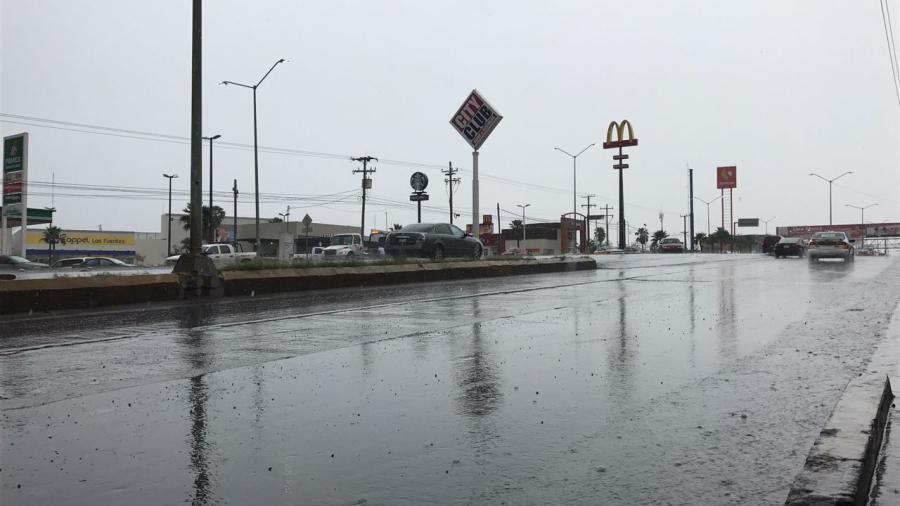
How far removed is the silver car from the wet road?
26.5 metres

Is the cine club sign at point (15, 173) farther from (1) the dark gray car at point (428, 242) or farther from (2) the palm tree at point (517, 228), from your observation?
(2) the palm tree at point (517, 228)

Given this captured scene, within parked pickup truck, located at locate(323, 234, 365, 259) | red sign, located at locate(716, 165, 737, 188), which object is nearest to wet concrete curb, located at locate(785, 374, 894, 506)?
parked pickup truck, located at locate(323, 234, 365, 259)

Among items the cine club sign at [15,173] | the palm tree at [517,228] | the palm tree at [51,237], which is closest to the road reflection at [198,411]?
the cine club sign at [15,173]

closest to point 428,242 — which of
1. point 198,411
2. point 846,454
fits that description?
point 198,411

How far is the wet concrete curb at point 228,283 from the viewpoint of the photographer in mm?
12203

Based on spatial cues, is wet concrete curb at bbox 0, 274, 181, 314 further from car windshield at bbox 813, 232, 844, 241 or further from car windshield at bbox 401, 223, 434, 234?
car windshield at bbox 813, 232, 844, 241

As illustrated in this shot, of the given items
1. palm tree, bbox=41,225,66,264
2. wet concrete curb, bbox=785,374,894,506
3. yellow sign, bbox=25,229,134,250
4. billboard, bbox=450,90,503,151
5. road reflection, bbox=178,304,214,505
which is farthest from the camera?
yellow sign, bbox=25,229,134,250

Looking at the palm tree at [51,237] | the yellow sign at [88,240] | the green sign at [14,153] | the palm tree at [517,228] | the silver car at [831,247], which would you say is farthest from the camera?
the palm tree at [517,228]

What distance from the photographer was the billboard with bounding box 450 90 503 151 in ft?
86.7

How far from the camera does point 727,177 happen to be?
5659 inches

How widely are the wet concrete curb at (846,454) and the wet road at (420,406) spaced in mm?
148

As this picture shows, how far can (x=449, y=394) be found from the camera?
5707mm

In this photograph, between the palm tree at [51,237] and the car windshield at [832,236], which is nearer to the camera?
the car windshield at [832,236]

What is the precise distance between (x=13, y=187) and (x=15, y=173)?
1.17m
